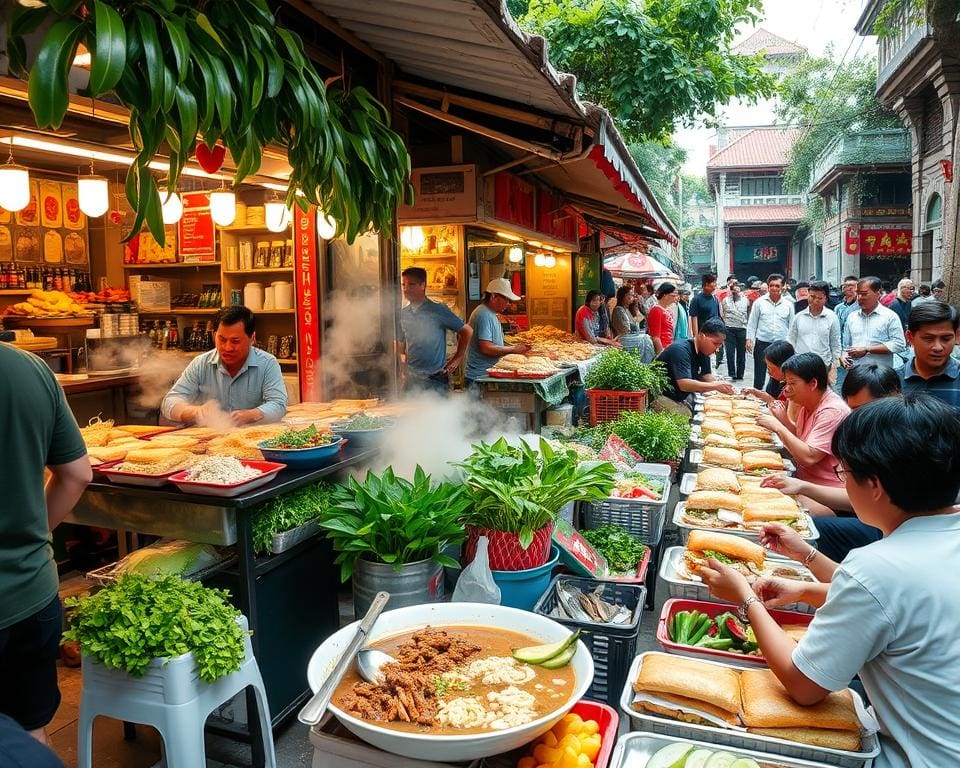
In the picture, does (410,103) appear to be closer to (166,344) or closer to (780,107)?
(166,344)

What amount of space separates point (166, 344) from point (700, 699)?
8.97m

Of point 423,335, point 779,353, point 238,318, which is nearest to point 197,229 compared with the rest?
point 423,335

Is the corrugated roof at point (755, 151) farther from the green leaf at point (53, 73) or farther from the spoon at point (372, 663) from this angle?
the spoon at point (372, 663)

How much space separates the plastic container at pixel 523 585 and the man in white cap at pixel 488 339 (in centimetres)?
495

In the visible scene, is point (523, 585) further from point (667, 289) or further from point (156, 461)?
point (667, 289)

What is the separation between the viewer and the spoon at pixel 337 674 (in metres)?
1.95

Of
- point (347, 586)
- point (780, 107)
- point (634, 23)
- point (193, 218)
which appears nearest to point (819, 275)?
point (780, 107)

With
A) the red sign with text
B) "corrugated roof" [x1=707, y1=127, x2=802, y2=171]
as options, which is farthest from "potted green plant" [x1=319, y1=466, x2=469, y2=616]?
"corrugated roof" [x1=707, y1=127, x2=802, y2=171]

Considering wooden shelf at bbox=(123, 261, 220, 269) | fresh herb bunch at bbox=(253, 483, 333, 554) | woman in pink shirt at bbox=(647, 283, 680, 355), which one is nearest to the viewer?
fresh herb bunch at bbox=(253, 483, 333, 554)

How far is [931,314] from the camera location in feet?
15.5

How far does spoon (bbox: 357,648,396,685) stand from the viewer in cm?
228

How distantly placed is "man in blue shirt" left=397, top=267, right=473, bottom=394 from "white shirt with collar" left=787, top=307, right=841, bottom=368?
231 inches

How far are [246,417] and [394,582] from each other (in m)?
2.21

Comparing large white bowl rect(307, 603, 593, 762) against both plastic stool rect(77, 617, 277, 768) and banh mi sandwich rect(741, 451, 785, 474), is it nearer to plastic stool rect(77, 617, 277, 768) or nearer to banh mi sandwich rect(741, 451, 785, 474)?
plastic stool rect(77, 617, 277, 768)
